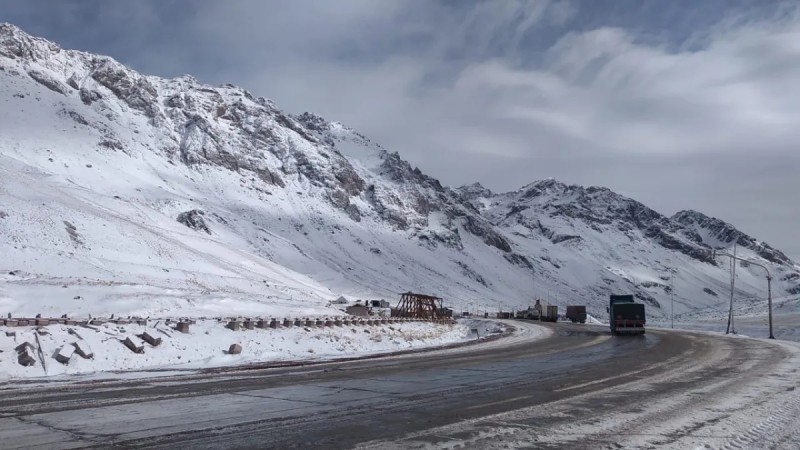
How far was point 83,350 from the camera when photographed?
17.6m

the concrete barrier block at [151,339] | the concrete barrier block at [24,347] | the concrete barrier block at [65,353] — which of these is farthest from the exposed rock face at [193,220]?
the concrete barrier block at [24,347]

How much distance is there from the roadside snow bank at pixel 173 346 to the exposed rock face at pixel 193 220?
109 m

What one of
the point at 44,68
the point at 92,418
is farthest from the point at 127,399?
the point at 44,68

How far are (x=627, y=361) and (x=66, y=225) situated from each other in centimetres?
7035

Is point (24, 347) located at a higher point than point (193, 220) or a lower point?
lower

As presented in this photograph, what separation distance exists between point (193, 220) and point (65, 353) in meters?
121

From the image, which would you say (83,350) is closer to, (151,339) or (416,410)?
(151,339)

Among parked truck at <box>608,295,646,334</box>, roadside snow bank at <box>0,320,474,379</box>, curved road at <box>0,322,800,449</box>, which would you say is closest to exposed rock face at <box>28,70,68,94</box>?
parked truck at <box>608,295,646,334</box>

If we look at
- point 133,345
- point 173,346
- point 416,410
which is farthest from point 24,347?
point 416,410

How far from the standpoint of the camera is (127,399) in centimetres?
1155

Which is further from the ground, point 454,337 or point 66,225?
point 66,225

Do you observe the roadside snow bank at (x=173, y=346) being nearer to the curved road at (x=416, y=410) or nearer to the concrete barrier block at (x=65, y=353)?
the concrete barrier block at (x=65, y=353)

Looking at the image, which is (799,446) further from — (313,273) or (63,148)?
(63,148)

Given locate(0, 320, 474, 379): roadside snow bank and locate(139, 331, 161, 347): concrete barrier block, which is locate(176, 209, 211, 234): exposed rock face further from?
locate(139, 331, 161, 347): concrete barrier block
